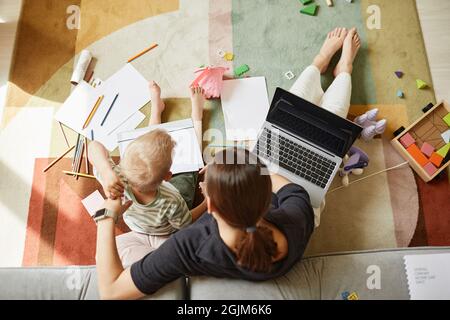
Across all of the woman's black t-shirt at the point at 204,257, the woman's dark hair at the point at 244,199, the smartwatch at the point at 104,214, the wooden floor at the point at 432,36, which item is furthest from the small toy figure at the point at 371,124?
the smartwatch at the point at 104,214

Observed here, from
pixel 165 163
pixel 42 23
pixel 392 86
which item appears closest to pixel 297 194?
pixel 165 163

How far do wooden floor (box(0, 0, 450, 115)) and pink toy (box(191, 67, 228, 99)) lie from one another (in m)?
1.02

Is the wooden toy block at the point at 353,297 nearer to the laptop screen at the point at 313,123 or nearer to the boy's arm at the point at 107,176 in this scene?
the laptop screen at the point at 313,123

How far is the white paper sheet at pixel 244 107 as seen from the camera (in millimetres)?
1801

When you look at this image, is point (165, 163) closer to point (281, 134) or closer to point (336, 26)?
point (281, 134)

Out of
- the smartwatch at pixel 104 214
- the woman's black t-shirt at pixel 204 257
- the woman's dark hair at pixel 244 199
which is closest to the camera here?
the woman's dark hair at pixel 244 199

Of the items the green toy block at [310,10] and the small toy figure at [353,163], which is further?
the green toy block at [310,10]

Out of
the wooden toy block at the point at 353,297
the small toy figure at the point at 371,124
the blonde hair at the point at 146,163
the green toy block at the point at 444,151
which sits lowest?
the wooden toy block at the point at 353,297

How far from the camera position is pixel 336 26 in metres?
1.97

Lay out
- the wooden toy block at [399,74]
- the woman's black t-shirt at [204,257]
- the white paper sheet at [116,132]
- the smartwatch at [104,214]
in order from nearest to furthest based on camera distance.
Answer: the woman's black t-shirt at [204,257]
the smartwatch at [104,214]
the white paper sheet at [116,132]
the wooden toy block at [399,74]

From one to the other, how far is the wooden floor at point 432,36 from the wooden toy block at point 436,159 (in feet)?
1.17

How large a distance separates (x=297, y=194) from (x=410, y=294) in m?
0.51

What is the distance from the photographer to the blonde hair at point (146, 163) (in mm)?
1182

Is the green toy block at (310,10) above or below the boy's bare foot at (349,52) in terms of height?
above
